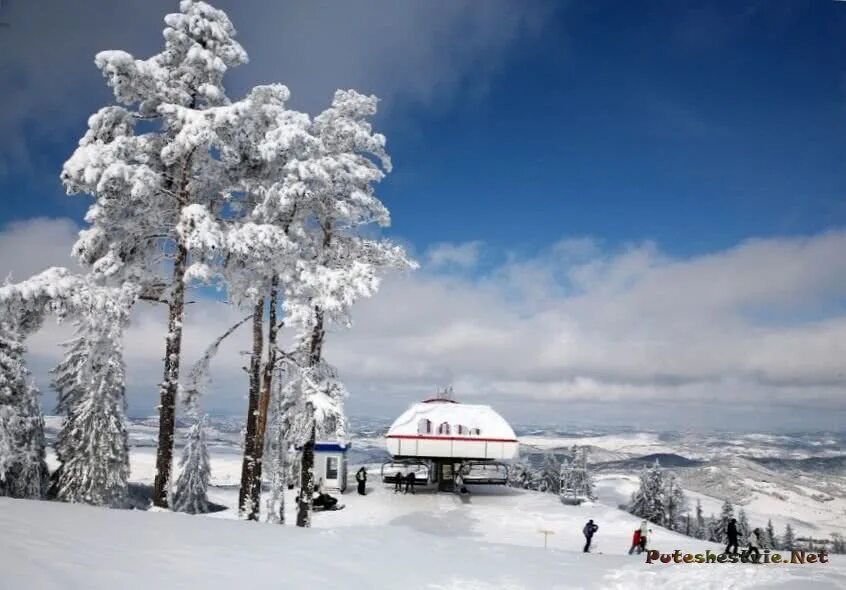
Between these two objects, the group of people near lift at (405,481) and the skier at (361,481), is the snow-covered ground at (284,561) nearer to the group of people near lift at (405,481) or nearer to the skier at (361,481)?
the skier at (361,481)

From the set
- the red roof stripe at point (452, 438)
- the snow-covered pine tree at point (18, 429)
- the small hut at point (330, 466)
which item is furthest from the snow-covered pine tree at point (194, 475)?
the red roof stripe at point (452, 438)

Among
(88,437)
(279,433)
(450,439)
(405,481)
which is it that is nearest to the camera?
(279,433)

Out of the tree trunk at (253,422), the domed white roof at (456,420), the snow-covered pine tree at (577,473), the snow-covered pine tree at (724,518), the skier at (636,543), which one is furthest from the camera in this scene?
the snow-covered pine tree at (577,473)

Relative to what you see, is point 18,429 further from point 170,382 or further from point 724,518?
point 724,518

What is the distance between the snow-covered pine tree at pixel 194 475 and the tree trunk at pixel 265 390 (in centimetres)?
2813

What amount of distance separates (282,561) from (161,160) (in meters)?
10.3

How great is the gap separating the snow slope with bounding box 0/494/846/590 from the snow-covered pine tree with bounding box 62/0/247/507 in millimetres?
4097

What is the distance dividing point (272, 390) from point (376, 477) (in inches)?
952

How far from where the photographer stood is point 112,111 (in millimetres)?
14438

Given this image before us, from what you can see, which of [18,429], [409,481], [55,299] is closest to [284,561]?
[55,299]

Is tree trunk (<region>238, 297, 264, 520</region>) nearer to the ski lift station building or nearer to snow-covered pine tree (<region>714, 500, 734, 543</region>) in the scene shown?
the ski lift station building

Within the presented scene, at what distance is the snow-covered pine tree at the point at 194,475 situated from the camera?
43125 mm

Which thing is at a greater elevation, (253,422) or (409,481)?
(253,422)

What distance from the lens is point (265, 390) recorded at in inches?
670
